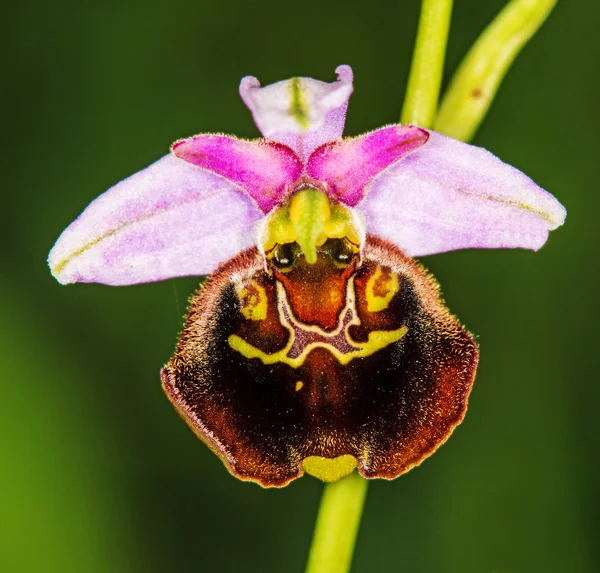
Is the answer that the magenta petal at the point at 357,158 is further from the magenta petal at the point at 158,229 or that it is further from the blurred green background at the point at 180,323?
the blurred green background at the point at 180,323

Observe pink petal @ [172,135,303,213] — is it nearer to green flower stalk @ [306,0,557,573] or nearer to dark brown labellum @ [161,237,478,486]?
dark brown labellum @ [161,237,478,486]

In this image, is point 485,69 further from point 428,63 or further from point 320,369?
point 320,369

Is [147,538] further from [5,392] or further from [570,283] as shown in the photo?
[570,283]

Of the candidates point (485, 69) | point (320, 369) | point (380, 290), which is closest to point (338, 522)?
point (320, 369)

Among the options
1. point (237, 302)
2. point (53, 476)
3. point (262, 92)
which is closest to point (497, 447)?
point (53, 476)

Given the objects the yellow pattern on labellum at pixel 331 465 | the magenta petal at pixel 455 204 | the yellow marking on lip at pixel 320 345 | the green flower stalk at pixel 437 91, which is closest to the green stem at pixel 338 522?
the green flower stalk at pixel 437 91
